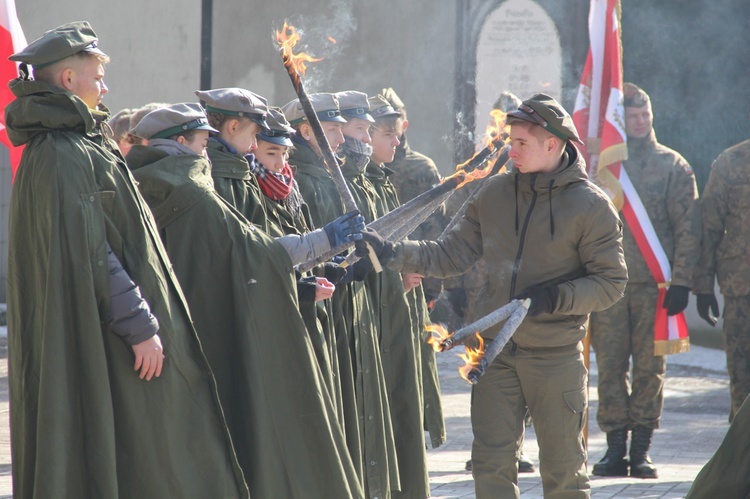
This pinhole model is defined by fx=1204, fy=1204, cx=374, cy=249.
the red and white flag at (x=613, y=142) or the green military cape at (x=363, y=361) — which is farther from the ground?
the red and white flag at (x=613, y=142)

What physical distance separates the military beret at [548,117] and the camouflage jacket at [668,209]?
8.53ft

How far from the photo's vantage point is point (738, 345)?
7945mm

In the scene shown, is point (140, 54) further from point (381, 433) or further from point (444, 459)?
point (381, 433)

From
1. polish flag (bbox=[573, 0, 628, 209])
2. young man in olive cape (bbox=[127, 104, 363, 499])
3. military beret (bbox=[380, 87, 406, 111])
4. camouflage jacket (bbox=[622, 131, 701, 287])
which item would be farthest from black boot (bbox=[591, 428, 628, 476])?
young man in olive cape (bbox=[127, 104, 363, 499])

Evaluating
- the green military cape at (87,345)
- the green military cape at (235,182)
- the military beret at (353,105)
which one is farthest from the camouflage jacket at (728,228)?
the green military cape at (87,345)

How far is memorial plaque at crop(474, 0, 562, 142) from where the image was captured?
1264cm

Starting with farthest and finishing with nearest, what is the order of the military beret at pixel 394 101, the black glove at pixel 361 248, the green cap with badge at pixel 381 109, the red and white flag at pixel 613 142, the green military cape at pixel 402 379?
the military beret at pixel 394 101
the red and white flag at pixel 613 142
the green cap with badge at pixel 381 109
the green military cape at pixel 402 379
the black glove at pixel 361 248

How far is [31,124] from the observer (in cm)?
411

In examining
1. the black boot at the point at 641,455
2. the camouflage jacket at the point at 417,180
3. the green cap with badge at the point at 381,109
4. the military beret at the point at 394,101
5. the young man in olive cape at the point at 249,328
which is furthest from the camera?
the camouflage jacket at the point at 417,180

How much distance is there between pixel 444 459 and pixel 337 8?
6360 millimetres

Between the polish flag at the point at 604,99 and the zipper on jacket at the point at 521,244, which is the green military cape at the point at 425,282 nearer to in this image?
the polish flag at the point at 604,99

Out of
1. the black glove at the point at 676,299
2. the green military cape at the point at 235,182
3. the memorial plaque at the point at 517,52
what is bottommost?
the black glove at the point at 676,299

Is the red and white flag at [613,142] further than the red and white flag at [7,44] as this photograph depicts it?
Yes

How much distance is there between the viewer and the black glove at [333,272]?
556 centimetres
